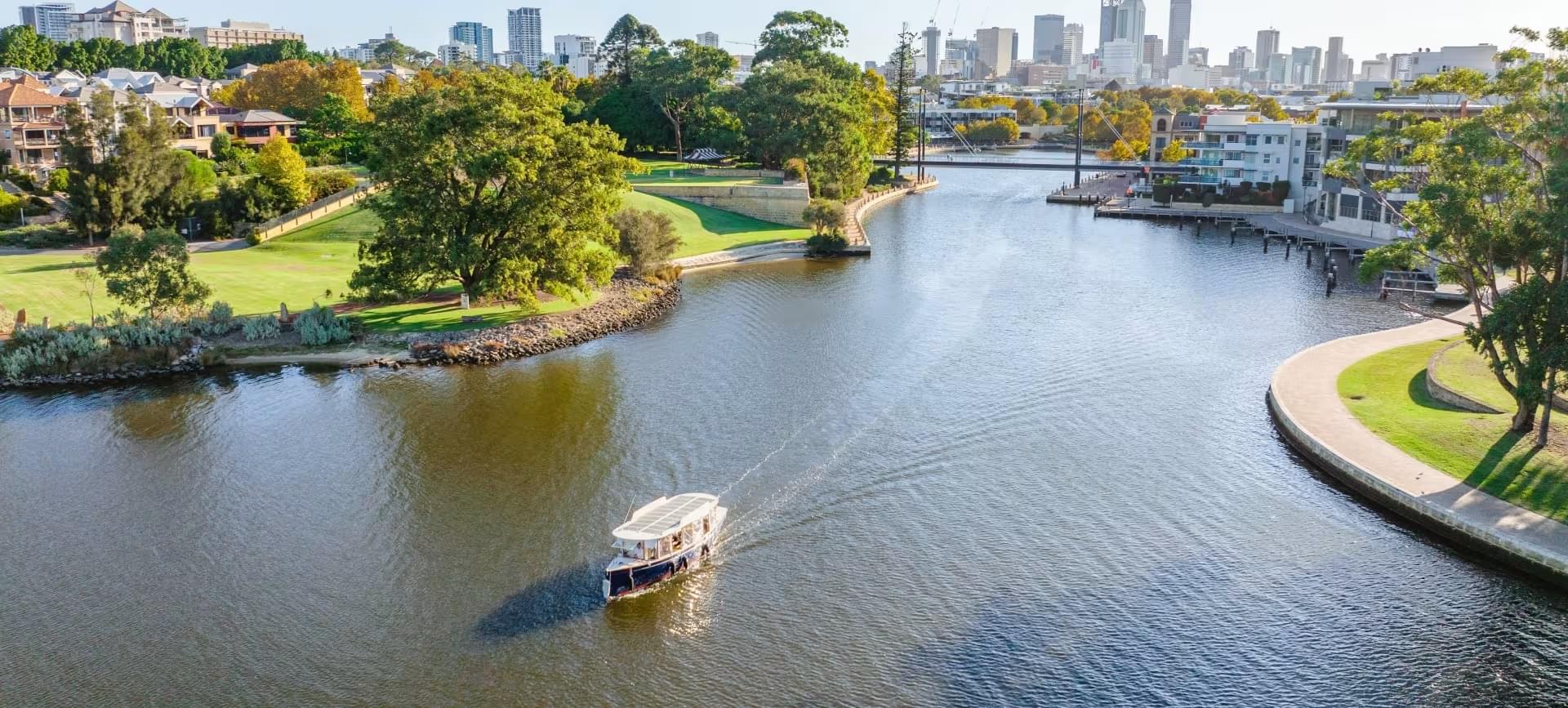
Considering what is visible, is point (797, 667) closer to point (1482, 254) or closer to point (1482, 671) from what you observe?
point (1482, 671)

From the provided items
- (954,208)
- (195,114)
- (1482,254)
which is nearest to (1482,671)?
(1482,254)

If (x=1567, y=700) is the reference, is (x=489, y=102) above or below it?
above

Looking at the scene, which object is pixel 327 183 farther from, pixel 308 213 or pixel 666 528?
pixel 666 528

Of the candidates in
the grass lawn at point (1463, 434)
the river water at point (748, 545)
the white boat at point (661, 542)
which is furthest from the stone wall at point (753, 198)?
the white boat at point (661, 542)

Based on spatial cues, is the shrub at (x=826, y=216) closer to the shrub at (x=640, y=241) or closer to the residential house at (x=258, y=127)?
the shrub at (x=640, y=241)

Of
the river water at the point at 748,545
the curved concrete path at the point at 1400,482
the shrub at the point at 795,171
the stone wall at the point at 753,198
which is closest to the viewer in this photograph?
the river water at the point at 748,545

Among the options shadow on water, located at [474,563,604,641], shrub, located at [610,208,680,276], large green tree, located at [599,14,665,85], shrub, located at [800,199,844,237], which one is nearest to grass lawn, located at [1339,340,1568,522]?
shadow on water, located at [474,563,604,641]
